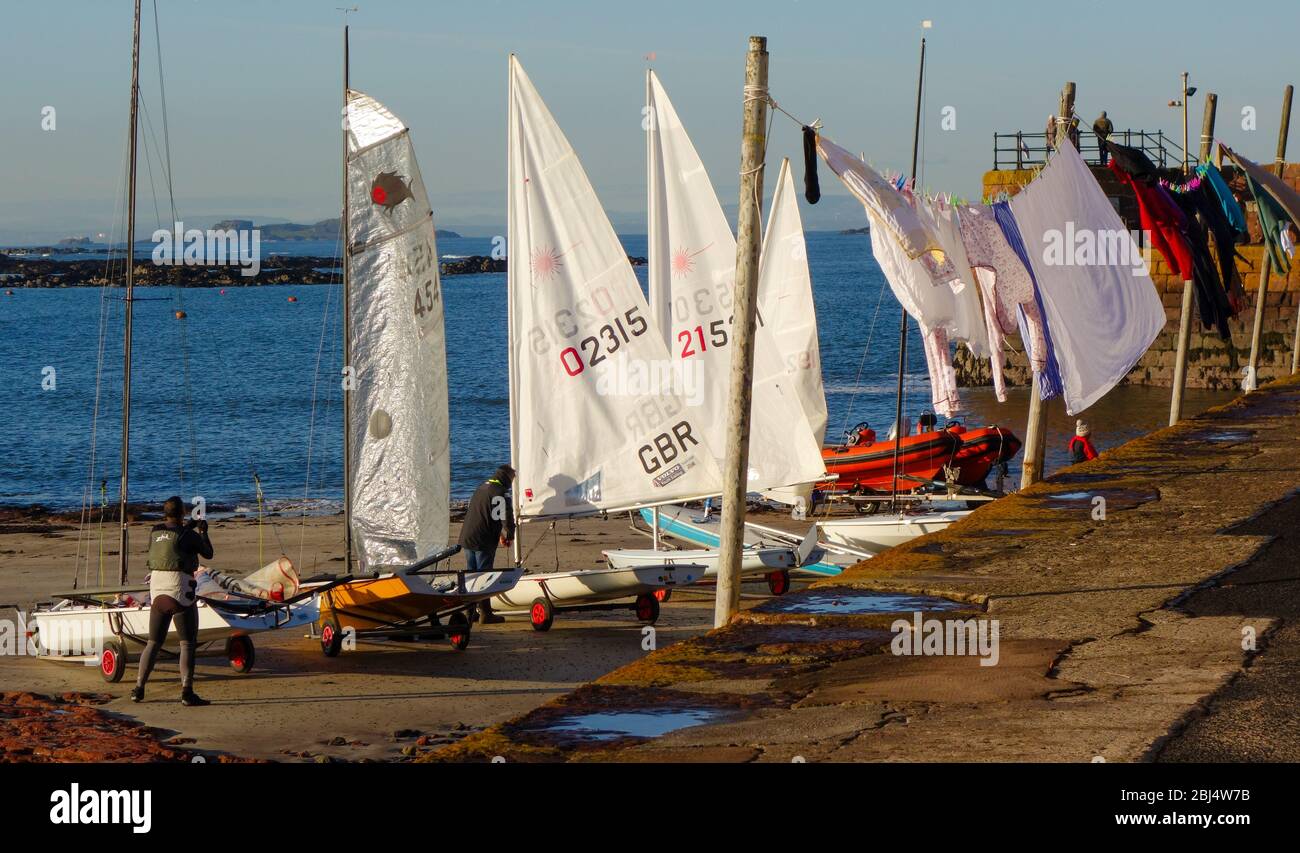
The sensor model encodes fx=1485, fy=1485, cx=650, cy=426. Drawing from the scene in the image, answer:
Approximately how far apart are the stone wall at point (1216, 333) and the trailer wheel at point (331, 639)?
31329mm

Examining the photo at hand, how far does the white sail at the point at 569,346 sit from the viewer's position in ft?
55.3

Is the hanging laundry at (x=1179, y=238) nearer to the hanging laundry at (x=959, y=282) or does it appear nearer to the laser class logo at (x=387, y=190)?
the hanging laundry at (x=959, y=282)

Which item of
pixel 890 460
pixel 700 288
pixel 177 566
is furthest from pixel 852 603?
pixel 890 460

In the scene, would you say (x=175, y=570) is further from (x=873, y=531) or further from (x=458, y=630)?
(x=873, y=531)

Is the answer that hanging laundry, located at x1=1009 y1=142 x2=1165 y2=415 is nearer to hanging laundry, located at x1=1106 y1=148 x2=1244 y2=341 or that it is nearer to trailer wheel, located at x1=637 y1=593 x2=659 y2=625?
hanging laundry, located at x1=1106 y1=148 x2=1244 y2=341

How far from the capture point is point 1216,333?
50.3 metres

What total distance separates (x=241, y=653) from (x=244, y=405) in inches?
1956

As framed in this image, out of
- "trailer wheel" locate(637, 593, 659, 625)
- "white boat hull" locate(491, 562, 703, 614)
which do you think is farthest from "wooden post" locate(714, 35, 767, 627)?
"trailer wheel" locate(637, 593, 659, 625)

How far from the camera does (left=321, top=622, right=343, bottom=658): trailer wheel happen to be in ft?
53.8

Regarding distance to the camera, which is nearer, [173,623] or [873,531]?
[173,623]

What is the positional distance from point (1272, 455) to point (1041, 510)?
4.72 m

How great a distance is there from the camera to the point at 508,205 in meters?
16.9

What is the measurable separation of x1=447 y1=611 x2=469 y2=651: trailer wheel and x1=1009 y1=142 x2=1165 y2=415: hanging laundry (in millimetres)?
6974

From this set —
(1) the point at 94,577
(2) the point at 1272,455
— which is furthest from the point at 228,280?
(2) the point at 1272,455
